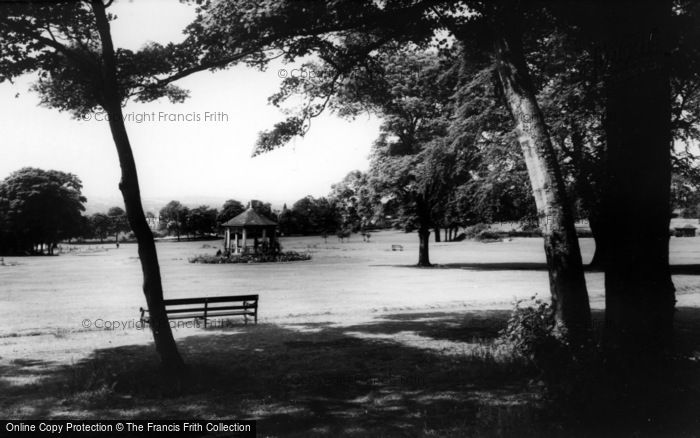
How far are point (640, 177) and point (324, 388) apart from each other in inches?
218

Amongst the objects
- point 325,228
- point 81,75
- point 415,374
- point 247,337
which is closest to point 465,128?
point 247,337

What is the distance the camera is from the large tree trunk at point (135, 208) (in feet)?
25.7

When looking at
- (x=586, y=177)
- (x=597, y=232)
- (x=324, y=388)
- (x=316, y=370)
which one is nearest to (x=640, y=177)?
(x=324, y=388)

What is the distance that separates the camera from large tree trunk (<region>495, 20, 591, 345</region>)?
24.9ft

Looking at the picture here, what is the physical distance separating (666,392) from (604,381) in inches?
28.0

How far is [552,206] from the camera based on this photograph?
7.62 metres

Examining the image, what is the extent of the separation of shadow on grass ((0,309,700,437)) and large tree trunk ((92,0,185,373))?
0.55 metres

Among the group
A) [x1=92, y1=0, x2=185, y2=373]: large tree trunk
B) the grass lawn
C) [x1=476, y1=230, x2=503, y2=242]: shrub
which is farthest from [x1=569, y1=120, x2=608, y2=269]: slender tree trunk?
[x1=476, y1=230, x2=503, y2=242]: shrub

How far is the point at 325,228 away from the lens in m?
102

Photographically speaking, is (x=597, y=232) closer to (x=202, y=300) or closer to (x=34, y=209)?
(x=202, y=300)

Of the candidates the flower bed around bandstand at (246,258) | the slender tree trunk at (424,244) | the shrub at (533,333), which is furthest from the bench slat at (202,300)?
the flower bed around bandstand at (246,258)

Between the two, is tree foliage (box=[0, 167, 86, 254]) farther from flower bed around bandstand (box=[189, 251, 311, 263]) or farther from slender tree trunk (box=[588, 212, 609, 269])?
slender tree trunk (box=[588, 212, 609, 269])

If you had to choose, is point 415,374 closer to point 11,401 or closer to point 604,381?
point 604,381

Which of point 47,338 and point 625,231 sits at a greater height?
point 625,231
